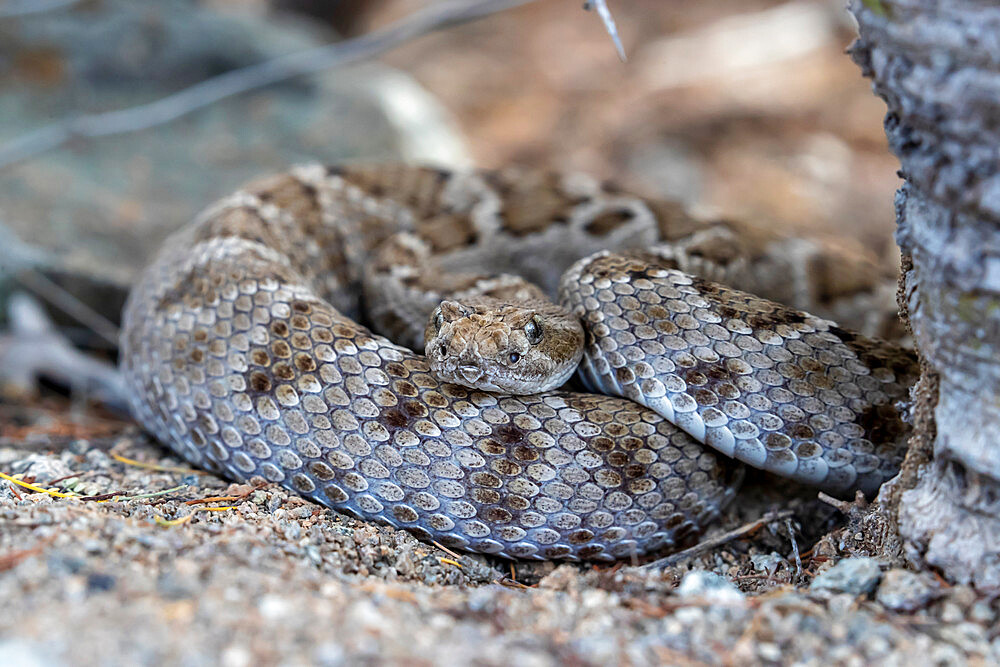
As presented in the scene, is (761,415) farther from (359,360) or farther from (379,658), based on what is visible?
(379,658)

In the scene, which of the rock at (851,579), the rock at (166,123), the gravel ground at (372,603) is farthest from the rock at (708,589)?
the rock at (166,123)

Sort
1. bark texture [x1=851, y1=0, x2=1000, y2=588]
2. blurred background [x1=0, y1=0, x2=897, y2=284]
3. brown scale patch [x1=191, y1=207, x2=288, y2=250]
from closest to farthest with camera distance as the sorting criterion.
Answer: bark texture [x1=851, y1=0, x2=1000, y2=588] < brown scale patch [x1=191, y1=207, x2=288, y2=250] < blurred background [x1=0, y1=0, x2=897, y2=284]

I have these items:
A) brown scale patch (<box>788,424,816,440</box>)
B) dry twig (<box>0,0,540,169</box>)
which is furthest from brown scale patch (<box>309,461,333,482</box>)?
dry twig (<box>0,0,540,169</box>)

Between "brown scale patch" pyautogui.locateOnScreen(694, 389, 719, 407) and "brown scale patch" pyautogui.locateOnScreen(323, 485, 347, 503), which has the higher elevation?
"brown scale patch" pyautogui.locateOnScreen(694, 389, 719, 407)

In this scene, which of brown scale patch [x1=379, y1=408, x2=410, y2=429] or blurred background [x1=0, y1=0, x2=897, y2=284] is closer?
brown scale patch [x1=379, y1=408, x2=410, y2=429]

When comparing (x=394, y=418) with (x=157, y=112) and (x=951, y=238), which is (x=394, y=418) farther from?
(x=157, y=112)

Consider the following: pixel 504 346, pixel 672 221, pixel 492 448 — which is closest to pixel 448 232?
pixel 672 221

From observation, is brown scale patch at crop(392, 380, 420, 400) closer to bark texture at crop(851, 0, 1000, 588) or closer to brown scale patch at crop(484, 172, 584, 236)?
brown scale patch at crop(484, 172, 584, 236)
